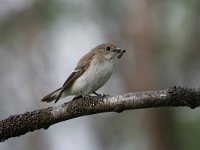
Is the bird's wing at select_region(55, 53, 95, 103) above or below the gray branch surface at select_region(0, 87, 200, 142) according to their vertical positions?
above

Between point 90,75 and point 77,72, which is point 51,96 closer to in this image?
point 77,72

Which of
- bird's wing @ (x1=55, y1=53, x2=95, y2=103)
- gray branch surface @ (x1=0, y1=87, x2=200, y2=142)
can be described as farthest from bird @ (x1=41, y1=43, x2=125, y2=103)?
gray branch surface @ (x1=0, y1=87, x2=200, y2=142)

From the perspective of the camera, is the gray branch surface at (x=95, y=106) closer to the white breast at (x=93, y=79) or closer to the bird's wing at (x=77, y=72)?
the white breast at (x=93, y=79)

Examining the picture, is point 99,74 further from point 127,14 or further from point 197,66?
point 197,66

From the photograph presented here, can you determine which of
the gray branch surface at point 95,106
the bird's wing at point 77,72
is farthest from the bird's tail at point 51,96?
the gray branch surface at point 95,106

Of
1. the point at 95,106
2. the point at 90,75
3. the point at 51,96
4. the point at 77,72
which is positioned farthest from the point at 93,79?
the point at 95,106

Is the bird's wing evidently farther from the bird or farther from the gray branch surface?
the gray branch surface
